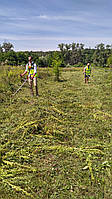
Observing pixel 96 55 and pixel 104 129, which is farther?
pixel 96 55

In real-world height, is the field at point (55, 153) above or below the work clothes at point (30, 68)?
below

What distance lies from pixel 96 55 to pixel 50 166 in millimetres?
89316

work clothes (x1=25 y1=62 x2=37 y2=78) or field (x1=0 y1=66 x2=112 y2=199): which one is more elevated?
work clothes (x1=25 y1=62 x2=37 y2=78)

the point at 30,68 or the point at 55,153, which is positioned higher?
the point at 30,68

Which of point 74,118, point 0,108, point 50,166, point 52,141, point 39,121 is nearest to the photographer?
point 50,166

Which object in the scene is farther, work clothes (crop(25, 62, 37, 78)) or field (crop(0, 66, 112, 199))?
work clothes (crop(25, 62, 37, 78))

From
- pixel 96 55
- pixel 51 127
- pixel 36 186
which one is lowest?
pixel 36 186

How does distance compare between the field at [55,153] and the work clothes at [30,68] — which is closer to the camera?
the field at [55,153]

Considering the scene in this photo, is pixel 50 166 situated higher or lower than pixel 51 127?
lower

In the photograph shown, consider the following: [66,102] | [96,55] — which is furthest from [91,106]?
[96,55]

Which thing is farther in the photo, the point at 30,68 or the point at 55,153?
the point at 30,68

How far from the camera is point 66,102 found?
7.52 m

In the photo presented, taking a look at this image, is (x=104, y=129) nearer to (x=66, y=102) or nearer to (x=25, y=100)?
(x=66, y=102)

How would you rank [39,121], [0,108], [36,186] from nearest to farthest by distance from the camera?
[36,186]
[39,121]
[0,108]
